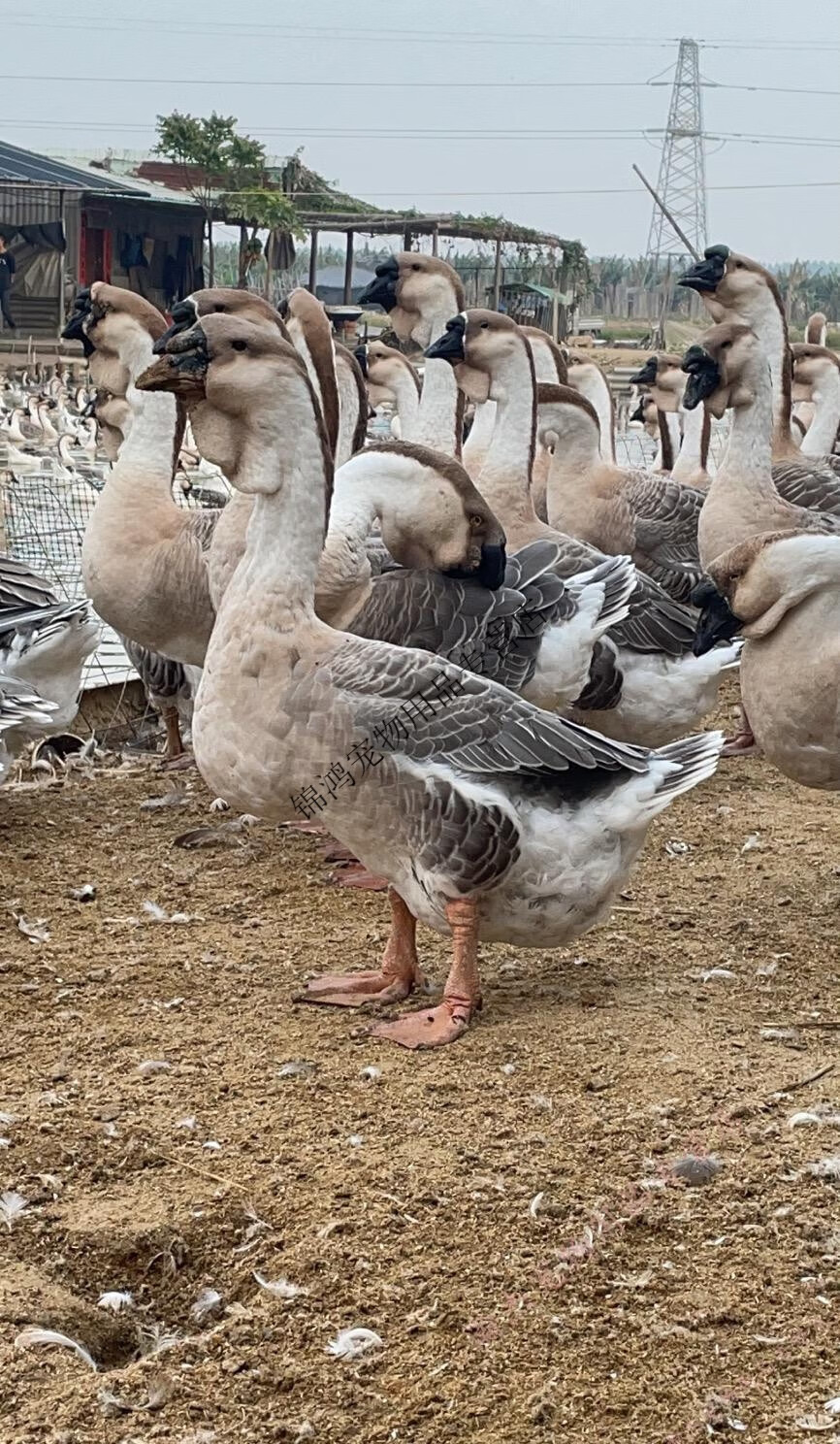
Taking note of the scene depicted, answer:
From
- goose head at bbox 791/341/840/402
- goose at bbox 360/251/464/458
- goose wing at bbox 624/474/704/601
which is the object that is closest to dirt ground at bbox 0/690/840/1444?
goose wing at bbox 624/474/704/601

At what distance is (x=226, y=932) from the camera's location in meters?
5.23

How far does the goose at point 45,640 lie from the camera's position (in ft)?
21.6

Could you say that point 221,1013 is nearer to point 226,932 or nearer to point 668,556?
point 226,932

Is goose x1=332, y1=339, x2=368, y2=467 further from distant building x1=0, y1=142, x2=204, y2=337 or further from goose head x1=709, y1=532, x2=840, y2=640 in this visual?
distant building x1=0, y1=142, x2=204, y2=337

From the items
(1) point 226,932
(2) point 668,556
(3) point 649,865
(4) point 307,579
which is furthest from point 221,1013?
(2) point 668,556

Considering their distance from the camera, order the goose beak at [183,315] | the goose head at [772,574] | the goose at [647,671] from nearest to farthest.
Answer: the goose beak at [183,315] < the goose head at [772,574] < the goose at [647,671]

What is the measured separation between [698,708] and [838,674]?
202cm

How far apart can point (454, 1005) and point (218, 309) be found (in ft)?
9.24

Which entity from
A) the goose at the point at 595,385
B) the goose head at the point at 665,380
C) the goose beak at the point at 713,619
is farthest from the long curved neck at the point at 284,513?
the goose head at the point at 665,380

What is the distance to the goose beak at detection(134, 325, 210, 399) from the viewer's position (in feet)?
13.8

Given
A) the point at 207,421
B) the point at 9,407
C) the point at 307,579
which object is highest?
the point at 207,421

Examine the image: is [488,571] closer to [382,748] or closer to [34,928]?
[382,748]

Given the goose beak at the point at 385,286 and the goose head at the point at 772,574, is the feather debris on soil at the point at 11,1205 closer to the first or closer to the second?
the goose head at the point at 772,574

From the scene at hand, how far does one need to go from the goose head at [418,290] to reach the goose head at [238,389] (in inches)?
215
